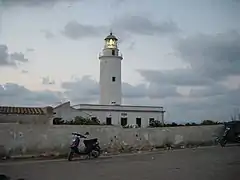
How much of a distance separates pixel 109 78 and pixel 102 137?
69.2 feet

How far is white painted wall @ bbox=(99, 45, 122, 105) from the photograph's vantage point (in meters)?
37.3

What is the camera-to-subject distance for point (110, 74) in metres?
37.6

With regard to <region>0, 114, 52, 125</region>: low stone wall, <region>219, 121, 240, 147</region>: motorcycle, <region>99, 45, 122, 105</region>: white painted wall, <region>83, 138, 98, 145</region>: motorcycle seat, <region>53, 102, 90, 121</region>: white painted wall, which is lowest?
<region>83, 138, 98, 145</region>: motorcycle seat

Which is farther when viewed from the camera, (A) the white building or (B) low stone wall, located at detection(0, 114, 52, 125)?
(A) the white building

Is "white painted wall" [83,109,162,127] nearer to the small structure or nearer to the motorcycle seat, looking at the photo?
the small structure

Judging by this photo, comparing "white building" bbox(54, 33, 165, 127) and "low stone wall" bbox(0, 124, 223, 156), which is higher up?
"white building" bbox(54, 33, 165, 127)

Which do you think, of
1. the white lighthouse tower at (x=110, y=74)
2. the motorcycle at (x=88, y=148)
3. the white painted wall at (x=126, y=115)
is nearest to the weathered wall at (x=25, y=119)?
the motorcycle at (x=88, y=148)

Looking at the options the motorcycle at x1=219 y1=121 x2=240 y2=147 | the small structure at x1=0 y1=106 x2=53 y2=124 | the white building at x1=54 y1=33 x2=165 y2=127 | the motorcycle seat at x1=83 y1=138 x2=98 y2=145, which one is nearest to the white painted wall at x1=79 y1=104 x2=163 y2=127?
the white building at x1=54 y1=33 x2=165 y2=127

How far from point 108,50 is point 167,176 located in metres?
28.8

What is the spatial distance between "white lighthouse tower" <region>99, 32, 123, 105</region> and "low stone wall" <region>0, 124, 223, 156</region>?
18.3 metres

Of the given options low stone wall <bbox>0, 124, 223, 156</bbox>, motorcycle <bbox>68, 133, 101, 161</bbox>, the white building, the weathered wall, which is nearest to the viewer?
motorcycle <bbox>68, 133, 101, 161</bbox>

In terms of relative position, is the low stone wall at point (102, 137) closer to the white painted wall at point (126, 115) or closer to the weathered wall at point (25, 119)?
the weathered wall at point (25, 119)

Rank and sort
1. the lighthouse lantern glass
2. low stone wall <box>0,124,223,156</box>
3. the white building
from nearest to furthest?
low stone wall <box>0,124,223,156</box> → the white building → the lighthouse lantern glass

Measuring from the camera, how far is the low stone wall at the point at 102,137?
581 inches
